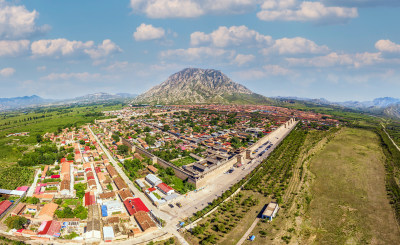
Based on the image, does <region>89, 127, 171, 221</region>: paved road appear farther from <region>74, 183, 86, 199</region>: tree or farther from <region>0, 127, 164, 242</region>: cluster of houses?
<region>74, 183, 86, 199</region>: tree

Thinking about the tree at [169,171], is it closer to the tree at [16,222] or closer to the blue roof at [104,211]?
the blue roof at [104,211]

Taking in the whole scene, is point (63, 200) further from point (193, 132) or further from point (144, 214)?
point (193, 132)

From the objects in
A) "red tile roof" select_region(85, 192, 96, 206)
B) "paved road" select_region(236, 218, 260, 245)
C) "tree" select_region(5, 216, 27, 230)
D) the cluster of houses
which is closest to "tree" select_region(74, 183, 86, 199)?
the cluster of houses

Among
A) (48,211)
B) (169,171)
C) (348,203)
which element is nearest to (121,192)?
(48,211)

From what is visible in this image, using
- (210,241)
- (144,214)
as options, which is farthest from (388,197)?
(144,214)

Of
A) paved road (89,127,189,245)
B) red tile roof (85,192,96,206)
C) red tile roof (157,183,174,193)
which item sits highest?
red tile roof (157,183,174,193)

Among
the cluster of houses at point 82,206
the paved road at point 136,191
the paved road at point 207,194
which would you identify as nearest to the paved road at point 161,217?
the paved road at point 136,191

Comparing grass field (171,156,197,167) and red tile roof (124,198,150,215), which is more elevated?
grass field (171,156,197,167)

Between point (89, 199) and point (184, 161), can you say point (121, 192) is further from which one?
point (184, 161)
